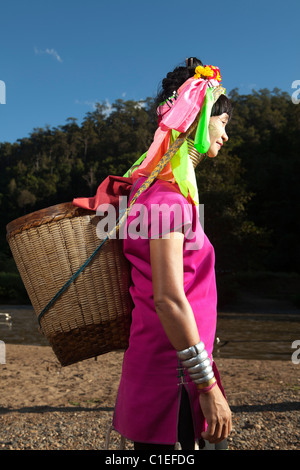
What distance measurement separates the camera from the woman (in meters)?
1.28

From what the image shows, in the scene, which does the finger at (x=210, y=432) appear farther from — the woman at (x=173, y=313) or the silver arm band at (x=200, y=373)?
the silver arm band at (x=200, y=373)

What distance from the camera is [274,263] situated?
3106 centimetres

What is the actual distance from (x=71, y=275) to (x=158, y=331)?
0.35 meters

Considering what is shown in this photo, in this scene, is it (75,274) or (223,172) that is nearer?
→ (75,274)

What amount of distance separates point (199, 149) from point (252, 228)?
21815 millimetres

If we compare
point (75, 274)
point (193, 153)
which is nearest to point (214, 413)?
point (75, 274)

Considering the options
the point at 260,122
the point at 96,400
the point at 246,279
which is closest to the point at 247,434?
the point at 96,400

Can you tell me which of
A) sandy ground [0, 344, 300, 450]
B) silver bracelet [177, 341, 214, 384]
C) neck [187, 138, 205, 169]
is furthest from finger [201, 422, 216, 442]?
sandy ground [0, 344, 300, 450]

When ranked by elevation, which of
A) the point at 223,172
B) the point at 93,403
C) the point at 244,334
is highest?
the point at 223,172

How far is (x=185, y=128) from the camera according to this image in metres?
1.43

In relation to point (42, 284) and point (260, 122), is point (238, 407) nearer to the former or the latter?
point (42, 284)

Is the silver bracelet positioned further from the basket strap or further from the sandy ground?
the sandy ground

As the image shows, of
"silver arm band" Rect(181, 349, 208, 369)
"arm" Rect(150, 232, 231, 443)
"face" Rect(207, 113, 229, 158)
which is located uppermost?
"face" Rect(207, 113, 229, 158)

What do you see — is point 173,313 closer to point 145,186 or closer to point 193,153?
point 145,186
